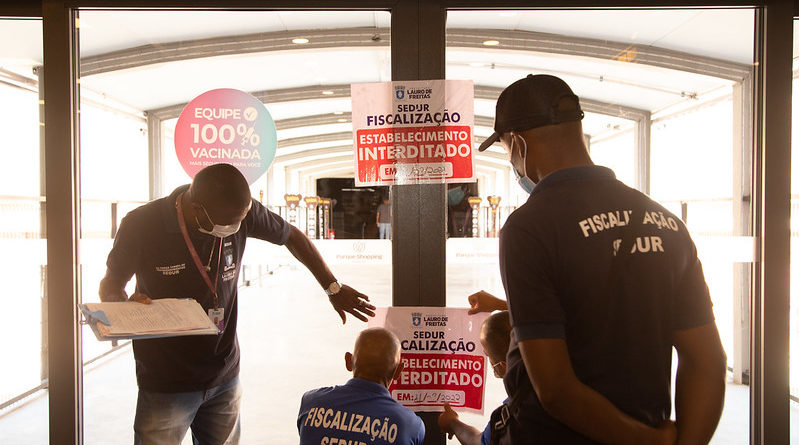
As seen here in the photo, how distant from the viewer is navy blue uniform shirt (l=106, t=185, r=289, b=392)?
196 cm

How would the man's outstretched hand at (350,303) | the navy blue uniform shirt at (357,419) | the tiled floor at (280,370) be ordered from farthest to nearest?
the tiled floor at (280,370) < the man's outstretched hand at (350,303) < the navy blue uniform shirt at (357,419)

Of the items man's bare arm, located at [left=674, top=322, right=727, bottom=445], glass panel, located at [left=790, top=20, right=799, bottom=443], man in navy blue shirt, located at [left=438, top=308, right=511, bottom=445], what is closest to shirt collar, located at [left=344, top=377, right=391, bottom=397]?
man in navy blue shirt, located at [left=438, top=308, right=511, bottom=445]

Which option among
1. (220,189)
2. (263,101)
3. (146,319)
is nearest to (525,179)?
(220,189)

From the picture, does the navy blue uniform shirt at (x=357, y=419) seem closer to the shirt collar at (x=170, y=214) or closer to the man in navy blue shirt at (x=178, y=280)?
the man in navy blue shirt at (x=178, y=280)

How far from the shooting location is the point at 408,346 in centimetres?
230

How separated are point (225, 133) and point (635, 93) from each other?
6.34ft

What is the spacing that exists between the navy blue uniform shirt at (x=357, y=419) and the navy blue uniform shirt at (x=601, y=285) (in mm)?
623

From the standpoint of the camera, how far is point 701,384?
44.6 inches

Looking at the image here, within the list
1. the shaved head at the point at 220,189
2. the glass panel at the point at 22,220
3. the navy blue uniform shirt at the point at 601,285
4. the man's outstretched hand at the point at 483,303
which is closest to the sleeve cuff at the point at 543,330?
the navy blue uniform shirt at the point at 601,285

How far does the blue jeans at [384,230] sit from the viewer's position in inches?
93.0

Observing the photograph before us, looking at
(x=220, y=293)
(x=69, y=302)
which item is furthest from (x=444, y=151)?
(x=69, y=302)

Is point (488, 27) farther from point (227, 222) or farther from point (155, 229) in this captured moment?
point (155, 229)

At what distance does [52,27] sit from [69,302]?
1146mm

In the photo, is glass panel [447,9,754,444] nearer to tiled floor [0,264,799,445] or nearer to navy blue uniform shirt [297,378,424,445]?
tiled floor [0,264,799,445]
